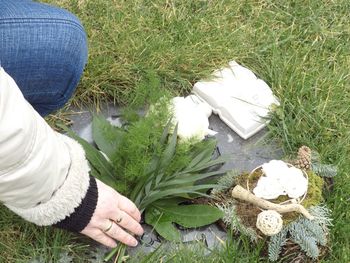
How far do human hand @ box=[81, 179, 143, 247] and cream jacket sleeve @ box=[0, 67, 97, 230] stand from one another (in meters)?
0.06

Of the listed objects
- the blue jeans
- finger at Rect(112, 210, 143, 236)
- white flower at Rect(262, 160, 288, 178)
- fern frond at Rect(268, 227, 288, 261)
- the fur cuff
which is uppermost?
the blue jeans

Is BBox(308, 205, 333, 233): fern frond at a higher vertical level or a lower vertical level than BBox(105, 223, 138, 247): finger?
lower

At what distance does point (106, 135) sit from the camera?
2.01 m

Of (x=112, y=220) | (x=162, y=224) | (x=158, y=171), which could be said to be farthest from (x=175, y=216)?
(x=112, y=220)

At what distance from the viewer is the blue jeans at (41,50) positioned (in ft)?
5.44

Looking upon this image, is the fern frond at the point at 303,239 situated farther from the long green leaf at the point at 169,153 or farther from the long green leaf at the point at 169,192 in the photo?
the long green leaf at the point at 169,153

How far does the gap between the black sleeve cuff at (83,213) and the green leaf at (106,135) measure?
39cm

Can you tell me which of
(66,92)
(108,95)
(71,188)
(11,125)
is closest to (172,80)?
(108,95)

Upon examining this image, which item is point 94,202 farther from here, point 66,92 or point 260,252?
point 260,252

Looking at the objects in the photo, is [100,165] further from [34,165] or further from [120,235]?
[34,165]

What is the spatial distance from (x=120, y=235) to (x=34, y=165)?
50 cm

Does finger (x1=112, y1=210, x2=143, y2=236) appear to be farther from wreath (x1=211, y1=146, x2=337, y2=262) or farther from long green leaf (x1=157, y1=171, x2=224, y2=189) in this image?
wreath (x1=211, y1=146, x2=337, y2=262)

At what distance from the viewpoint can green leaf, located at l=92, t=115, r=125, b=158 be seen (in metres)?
1.99

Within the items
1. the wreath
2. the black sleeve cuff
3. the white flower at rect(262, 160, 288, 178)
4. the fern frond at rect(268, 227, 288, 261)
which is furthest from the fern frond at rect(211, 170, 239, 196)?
the black sleeve cuff
